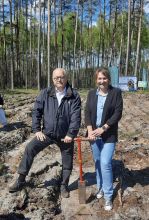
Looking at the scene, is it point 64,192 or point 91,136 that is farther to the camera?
point 64,192

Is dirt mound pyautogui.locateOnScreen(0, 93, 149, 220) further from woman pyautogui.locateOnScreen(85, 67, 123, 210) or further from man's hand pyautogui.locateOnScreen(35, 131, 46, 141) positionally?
man's hand pyautogui.locateOnScreen(35, 131, 46, 141)

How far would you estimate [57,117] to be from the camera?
5.87 metres

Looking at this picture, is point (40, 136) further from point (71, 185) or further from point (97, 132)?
point (71, 185)

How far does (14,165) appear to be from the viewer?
800 cm

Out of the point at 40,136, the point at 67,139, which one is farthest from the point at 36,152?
the point at 67,139

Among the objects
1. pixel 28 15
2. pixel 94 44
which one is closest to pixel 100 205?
pixel 28 15

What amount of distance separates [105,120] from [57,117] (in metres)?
0.66

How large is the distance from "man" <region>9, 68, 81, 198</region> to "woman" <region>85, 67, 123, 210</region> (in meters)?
0.21

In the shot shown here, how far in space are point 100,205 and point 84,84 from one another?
2000 inches

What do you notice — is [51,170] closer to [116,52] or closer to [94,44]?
[94,44]

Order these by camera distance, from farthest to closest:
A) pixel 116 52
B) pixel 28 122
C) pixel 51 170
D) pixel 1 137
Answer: pixel 116 52 < pixel 28 122 < pixel 1 137 < pixel 51 170

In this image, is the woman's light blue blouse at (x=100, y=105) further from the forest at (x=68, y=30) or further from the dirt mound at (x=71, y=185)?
the forest at (x=68, y=30)

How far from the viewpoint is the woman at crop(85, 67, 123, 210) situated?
570 cm

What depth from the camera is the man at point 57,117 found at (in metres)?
5.85
